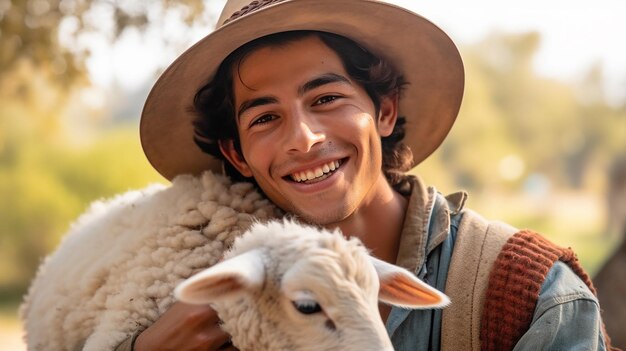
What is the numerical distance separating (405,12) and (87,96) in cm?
608

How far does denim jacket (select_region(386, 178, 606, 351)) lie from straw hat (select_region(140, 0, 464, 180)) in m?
0.33

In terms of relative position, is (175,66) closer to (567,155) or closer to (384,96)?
(384,96)

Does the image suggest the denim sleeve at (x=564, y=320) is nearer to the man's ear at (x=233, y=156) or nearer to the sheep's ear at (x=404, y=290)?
the sheep's ear at (x=404, y=290)

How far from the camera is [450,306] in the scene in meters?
2.45

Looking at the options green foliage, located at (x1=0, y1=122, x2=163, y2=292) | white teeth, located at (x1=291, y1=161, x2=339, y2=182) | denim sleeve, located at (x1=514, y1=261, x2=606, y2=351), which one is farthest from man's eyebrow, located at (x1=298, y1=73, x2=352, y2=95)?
green foliage, located at (x1=0, y1=122, x2=163, y2=292)

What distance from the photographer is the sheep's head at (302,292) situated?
6.27 feet

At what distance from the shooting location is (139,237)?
266 centimetres

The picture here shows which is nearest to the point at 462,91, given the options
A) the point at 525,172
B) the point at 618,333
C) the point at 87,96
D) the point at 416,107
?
the point at 416,107

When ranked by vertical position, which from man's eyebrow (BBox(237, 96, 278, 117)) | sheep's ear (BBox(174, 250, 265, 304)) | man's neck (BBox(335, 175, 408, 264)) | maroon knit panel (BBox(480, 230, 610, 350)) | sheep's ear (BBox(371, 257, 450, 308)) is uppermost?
man's eyebrow (BBox(237, 96, 278, 117))

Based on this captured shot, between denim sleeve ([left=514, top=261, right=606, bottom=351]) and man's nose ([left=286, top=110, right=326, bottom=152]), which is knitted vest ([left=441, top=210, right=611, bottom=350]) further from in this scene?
man's nose ([left=286, top=110, right=326, bottom=152])

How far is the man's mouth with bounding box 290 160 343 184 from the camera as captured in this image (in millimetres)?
2518

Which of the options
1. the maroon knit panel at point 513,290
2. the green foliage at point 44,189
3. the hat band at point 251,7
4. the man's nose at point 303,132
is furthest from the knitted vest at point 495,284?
the green foliage at point 44,189

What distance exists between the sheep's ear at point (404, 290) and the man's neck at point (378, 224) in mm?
564

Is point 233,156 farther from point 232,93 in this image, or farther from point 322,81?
point 322,81
